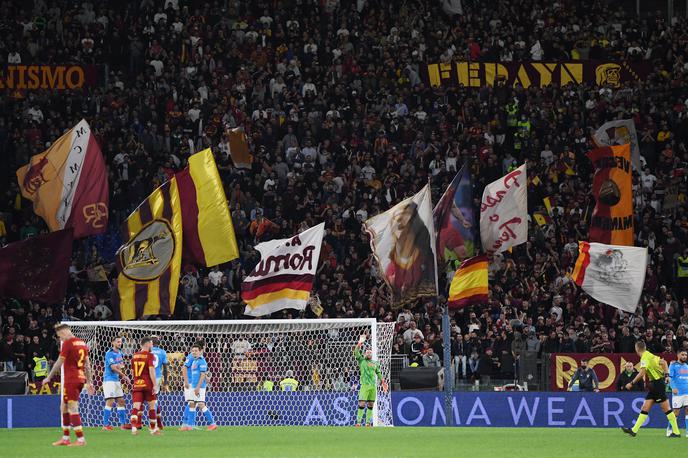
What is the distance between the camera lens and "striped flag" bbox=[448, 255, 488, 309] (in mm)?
31000

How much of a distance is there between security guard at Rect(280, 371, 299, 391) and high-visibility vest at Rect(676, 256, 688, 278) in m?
11.8

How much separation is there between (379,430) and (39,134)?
1771 cm

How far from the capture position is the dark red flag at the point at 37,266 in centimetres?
3100

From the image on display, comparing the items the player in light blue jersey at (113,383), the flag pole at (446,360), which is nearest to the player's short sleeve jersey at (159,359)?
the player in light blue jersey at (113,383)

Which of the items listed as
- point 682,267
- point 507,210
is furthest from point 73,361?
point 682,267

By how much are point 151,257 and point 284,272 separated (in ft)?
9.96

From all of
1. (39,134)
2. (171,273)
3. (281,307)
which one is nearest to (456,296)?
(281,307)

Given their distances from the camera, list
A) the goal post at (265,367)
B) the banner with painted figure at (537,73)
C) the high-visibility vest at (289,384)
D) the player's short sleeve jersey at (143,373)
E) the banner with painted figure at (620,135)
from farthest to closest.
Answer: the banner with painted figure at (537,73)
the banner with painted figure at (620,135)
the high-visibility vest at (289,384)
the goal post at (265,367)
the player's short sleeve jersey at (143,373)

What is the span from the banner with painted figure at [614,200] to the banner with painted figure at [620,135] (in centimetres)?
599

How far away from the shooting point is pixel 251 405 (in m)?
31.4

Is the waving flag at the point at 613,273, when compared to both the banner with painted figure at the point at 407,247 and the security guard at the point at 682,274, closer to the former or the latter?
the banner with painted figure at the point at 407,247

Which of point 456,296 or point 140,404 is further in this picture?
point 456,296

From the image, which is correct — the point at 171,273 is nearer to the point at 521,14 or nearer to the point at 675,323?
the point at 675,323

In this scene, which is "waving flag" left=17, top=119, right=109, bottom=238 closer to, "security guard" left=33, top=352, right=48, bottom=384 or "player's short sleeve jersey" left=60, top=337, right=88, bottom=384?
"security guard" left=33, top=352, right=48, bottom=384
